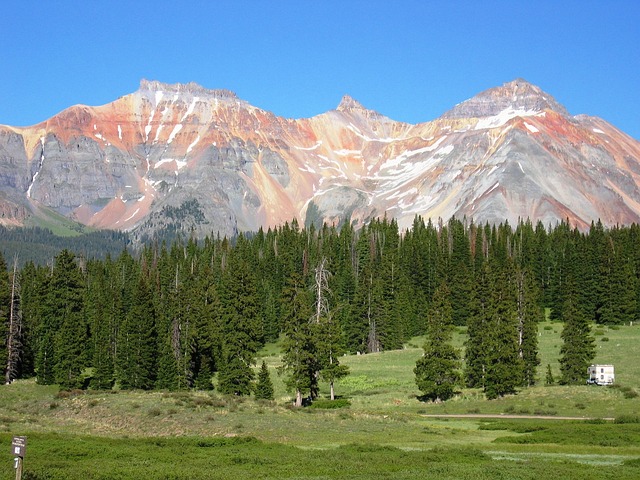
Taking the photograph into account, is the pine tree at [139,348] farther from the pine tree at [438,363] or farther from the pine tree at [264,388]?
the pine tree at [438,363]

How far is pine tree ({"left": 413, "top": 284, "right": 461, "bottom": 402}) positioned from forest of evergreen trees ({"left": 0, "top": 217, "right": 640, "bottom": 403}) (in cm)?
14

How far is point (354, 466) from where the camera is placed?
40.9 meters

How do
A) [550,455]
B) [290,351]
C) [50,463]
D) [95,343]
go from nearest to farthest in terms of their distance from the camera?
[50,463] < [550,455] < [290,351] < [95,343]

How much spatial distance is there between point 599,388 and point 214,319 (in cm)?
4397

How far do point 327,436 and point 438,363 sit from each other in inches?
A: 1118

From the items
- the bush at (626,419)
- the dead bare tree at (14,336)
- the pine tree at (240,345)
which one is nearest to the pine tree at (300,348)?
the pine tree at (240,345)

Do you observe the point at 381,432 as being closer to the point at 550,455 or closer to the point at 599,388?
the point at 550,455

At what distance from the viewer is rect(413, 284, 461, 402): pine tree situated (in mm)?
80562

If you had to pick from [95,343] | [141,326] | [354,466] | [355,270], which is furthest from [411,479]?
[355,270]

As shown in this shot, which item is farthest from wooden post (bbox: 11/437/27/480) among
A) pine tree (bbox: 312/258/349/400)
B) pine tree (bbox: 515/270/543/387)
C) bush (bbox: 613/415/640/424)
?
pine tree (bbox: 515/270/543/387)

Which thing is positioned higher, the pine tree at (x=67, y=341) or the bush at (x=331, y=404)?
the pine tree at (x=67, y=341)

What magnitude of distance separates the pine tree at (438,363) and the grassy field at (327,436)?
68.7 inches

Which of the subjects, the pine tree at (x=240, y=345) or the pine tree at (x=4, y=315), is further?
the pine tree at (x=4, y=315)

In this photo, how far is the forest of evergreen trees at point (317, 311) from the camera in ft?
263
